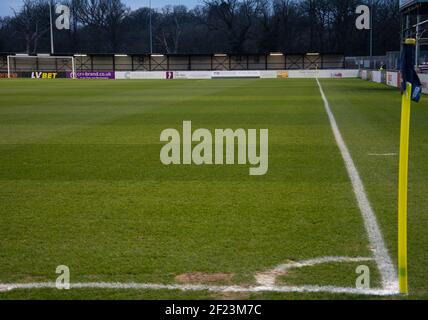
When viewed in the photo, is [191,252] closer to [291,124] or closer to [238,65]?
[291,124]

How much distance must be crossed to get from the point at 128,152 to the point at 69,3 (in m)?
108

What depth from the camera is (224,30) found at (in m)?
120

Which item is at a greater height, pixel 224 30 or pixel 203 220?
pixel 224 30

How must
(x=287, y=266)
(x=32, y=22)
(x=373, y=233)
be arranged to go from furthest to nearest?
(x=32, y=22)
(x=373, y=233)
(x=287, y=266)

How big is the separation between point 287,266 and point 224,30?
117435 millimetres

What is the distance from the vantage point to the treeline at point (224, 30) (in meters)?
106

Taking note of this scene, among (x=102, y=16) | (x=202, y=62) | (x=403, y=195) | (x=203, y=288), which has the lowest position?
(x=203, y=288)

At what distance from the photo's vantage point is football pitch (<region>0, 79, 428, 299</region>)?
17.9ft

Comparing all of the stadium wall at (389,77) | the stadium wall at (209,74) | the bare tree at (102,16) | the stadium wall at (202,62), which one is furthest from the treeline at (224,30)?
the stadium wall at (389,77)

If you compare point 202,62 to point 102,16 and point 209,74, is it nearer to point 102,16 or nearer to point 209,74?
point 209,74

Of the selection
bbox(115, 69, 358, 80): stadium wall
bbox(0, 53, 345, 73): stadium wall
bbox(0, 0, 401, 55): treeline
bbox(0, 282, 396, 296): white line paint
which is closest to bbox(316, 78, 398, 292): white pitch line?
bbox(0, 282, 396, 296): white line paint

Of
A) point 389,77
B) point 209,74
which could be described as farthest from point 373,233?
point 209,74

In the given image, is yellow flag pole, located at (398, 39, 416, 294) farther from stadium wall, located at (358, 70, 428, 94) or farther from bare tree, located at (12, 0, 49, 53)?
bare tree, located at (12, 0, 49, 53)
